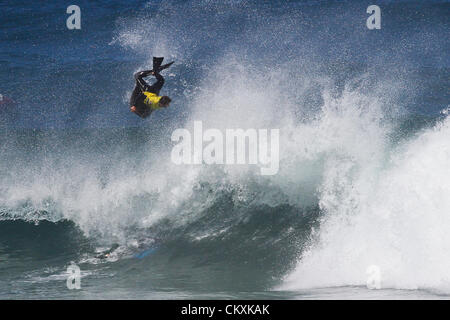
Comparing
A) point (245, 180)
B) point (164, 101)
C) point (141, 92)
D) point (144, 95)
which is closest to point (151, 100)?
point (144, 95)

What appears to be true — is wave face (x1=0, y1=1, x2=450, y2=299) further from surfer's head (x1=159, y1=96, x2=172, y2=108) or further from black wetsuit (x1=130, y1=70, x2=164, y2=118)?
surfer's head (x1=159, y1=96, x2=172, y2=108)

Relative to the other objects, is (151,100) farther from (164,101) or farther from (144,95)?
(164,101)

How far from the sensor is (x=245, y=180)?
12305 mm

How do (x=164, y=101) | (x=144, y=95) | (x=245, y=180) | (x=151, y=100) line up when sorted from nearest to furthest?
(x=164, y=101) < (x=151, y=100) < (x=144, y=95) < (x=245, y=180)

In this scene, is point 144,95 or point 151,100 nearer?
point 151,100

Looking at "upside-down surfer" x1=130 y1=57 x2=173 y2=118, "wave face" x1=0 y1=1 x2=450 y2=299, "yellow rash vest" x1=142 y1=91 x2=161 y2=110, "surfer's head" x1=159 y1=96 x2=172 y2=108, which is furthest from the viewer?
"upside-down surfer" x1=130 y1=57 x2=173 y2=118

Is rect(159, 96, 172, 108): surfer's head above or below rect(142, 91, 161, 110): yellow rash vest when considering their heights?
below

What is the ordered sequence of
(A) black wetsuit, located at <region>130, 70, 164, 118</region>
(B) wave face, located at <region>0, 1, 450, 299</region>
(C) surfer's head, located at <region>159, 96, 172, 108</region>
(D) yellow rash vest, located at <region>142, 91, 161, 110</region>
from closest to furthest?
(B) wave face, located at <region>0, 1, 450, 299</region>, (C) surfer's head, located at <region>159, 96, 172, 108</region>, (D) yellow rash vest, located at <region>142, 91, 161, 110</region>, (A) black wetsuit, located at <region>130, 70, 164, 118</region>

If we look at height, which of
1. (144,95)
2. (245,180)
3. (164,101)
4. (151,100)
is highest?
(144,95)

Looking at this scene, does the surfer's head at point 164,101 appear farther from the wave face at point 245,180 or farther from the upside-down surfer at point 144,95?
the wave face at point 245,180

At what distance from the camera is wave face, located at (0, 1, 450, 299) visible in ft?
29.0

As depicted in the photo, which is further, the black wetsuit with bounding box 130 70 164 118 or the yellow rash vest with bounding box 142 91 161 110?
the black wetsuit with bounding box 130 70 164 118

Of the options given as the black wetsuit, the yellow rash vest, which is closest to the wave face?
the black wetsuit

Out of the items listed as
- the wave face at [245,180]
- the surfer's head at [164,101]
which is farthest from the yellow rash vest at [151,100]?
the wave face at [245,180]
